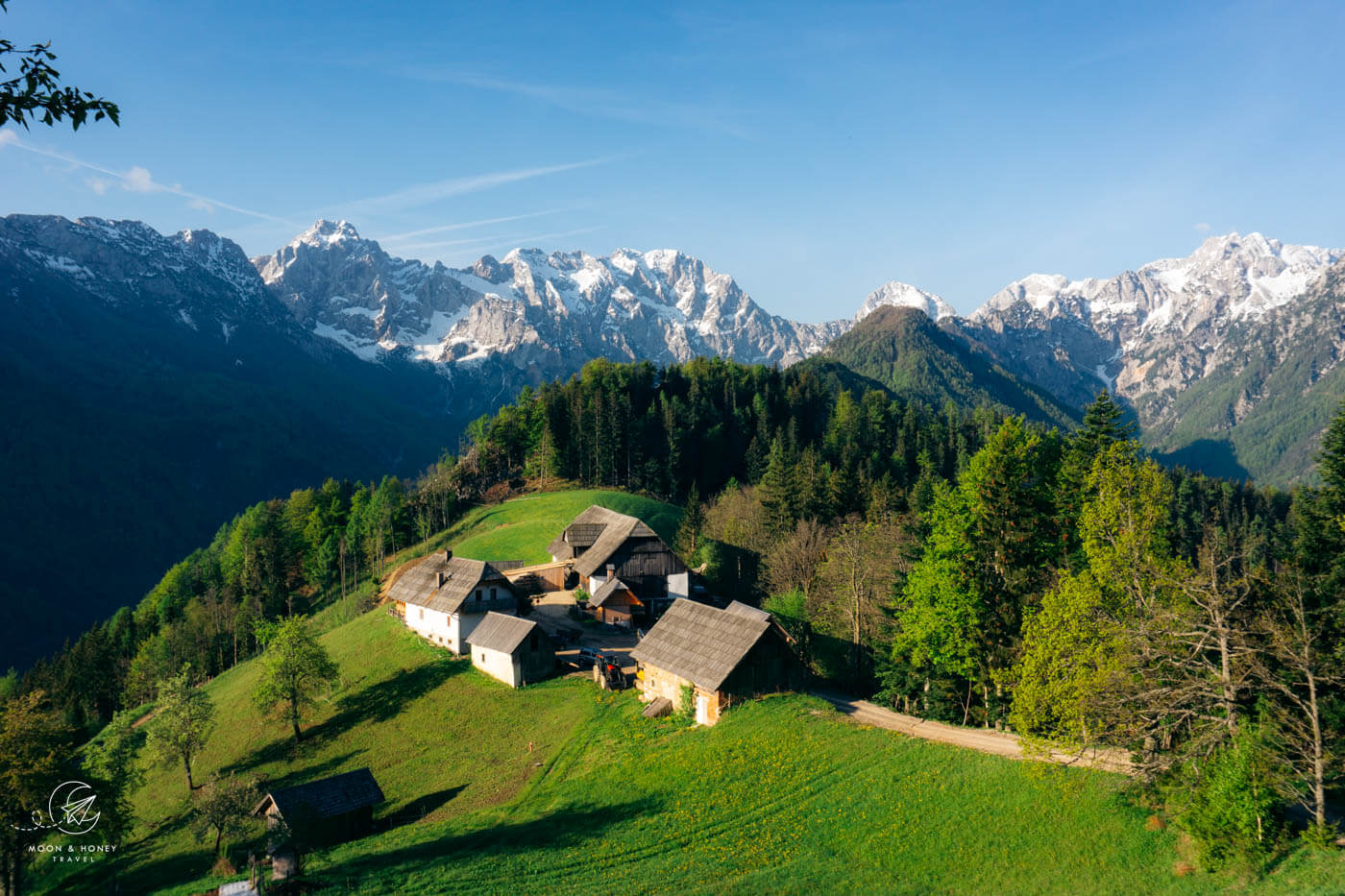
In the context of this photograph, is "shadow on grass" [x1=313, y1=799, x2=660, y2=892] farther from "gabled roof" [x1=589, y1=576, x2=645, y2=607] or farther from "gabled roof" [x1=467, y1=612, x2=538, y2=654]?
"gabled roof" [x1=589, y1=576, x2=645, y2=607]

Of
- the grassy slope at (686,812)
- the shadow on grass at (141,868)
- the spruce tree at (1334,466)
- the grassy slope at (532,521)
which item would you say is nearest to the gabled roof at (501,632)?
the grassy slope at (686,812)

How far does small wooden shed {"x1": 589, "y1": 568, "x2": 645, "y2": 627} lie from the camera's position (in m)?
69.6

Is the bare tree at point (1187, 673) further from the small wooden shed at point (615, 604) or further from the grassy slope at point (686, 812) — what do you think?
the small wooden shed at point (615, 604)

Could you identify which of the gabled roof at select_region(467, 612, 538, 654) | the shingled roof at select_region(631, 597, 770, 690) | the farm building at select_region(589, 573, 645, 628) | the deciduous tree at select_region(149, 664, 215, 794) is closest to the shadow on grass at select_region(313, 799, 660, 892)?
the shingled roof at select_region(631, 597, 770, 690)

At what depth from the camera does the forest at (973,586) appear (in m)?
24.3

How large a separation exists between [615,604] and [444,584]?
50.6ft

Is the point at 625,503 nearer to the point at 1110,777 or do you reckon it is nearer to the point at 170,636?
the point at 170,636

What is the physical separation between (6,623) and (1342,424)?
242500 mm

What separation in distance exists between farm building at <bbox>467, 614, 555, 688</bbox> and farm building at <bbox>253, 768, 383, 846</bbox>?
1537 cm

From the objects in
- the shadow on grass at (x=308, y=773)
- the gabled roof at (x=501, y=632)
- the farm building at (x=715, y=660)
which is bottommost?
the shadow on grass at (x=308, y=773)

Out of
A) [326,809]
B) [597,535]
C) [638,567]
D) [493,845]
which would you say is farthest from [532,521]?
[493,845]

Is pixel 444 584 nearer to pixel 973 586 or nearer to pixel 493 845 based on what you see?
pixel 493 845

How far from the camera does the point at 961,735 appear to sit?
35938mm

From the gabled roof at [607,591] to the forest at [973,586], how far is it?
40.1ft
